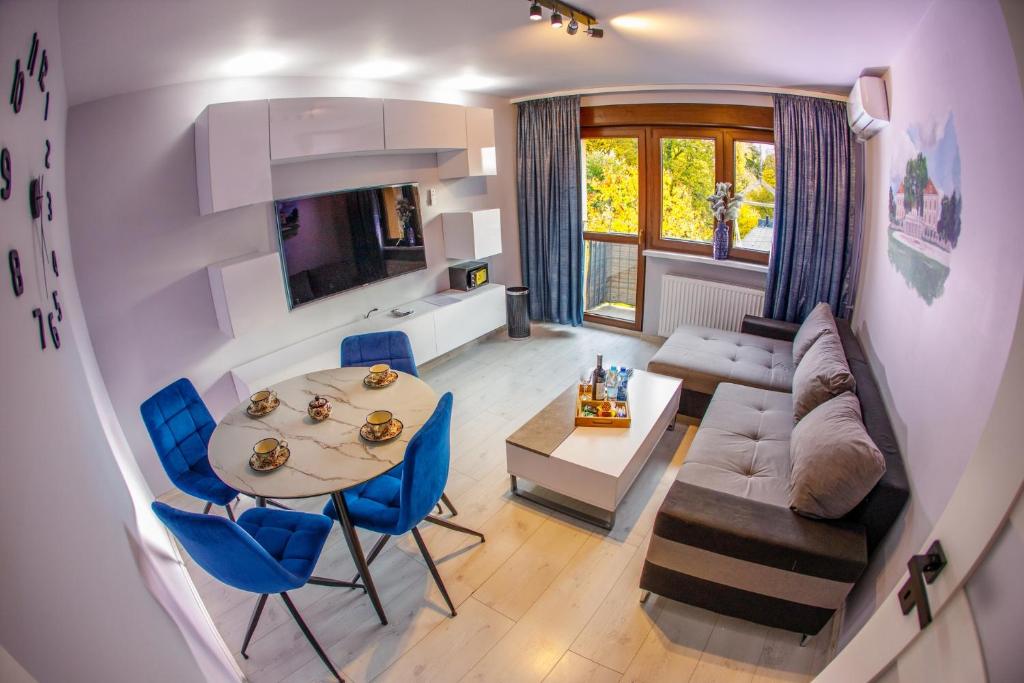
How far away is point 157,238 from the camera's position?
2953 millimetres

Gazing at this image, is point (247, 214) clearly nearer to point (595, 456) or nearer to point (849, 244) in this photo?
point (595, 456)

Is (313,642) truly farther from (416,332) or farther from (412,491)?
(416,332)

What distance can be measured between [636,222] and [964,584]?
4.43 m

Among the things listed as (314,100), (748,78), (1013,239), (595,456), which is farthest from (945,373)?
(314,100)

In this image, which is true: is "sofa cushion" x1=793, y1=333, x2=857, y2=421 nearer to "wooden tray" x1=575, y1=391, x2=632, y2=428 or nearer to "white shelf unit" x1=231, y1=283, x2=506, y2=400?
"wooden tray" x1=575, y1=391, x2=632, y2=428

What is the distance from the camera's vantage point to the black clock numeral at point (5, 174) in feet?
2.64

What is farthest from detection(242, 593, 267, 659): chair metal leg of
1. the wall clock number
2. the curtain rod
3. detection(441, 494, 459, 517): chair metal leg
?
the curtain rod

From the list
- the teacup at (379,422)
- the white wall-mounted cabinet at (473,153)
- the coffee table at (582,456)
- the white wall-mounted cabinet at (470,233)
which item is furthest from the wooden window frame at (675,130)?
the teacup at (379,422)

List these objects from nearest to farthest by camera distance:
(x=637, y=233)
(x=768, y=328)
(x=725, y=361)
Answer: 1. (x=725, y=361)
2. (x=768, y=328)
3. (x=637, y=233)

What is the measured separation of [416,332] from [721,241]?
274 cm

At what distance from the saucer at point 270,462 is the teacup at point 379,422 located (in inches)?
14.4

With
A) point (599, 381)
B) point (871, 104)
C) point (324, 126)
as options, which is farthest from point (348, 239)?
point (871, 104)

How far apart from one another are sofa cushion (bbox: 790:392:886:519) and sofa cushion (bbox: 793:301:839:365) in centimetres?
118

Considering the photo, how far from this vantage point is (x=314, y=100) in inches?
128
